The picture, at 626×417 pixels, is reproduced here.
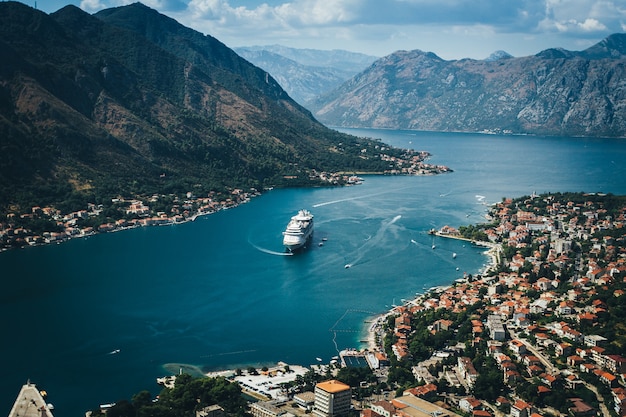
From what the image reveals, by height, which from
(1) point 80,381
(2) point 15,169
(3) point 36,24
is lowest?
(1) point 80,381

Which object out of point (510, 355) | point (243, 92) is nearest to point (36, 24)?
point (243, 92)

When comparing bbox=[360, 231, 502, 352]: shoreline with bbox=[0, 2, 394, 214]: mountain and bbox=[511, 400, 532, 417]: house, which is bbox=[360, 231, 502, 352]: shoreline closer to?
bbox=[511, 400, 532, 417]: house

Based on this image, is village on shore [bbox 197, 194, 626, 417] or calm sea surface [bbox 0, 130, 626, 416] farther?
calm sea surface [bbox 0, 130, 626, 416]

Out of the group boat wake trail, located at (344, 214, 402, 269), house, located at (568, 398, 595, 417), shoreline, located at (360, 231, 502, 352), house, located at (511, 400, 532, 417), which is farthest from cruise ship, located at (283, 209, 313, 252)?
house, located at (568, 398, 595, 417)

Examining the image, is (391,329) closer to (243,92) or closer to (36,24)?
(36,24)

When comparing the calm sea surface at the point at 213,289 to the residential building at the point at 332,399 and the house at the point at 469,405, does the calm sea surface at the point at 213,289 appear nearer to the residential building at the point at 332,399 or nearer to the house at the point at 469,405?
the residential building at the point at 332,399
